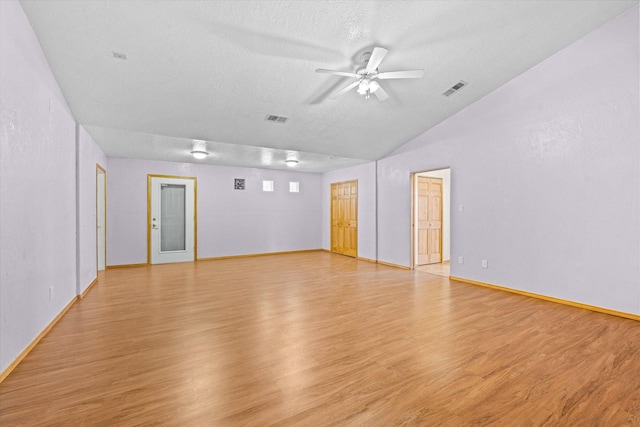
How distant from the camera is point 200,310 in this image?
364cm

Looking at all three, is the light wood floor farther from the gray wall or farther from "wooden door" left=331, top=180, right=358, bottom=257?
"wooden door" left=331, top=180, right=358, bottom=257

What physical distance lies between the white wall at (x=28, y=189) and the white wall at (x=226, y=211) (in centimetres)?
323

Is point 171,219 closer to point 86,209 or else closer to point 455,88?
point 86,209

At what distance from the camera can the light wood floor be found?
176 cm

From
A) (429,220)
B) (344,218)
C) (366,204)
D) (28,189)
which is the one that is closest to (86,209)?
(28,189)

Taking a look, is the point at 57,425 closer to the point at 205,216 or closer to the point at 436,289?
the point at 436,289

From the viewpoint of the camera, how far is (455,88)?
4402mm

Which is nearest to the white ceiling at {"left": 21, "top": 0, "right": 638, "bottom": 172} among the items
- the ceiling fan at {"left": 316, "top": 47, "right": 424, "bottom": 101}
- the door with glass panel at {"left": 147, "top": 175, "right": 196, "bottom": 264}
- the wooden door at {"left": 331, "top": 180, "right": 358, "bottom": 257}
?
the ceiling fan at {"left": 316, "top": 47, "right": 424, "bottom": 101}

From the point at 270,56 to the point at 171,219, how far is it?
5.31 meters

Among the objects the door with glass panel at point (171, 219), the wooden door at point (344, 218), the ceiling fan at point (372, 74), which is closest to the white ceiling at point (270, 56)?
the ceiling fan at point (372, 74)

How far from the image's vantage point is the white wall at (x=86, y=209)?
13.6 ft

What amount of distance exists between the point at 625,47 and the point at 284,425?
5323 mm

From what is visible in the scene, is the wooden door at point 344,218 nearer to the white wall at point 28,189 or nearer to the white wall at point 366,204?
the white wall at point 366,204

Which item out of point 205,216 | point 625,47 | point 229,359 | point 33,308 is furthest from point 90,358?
point 625,47
